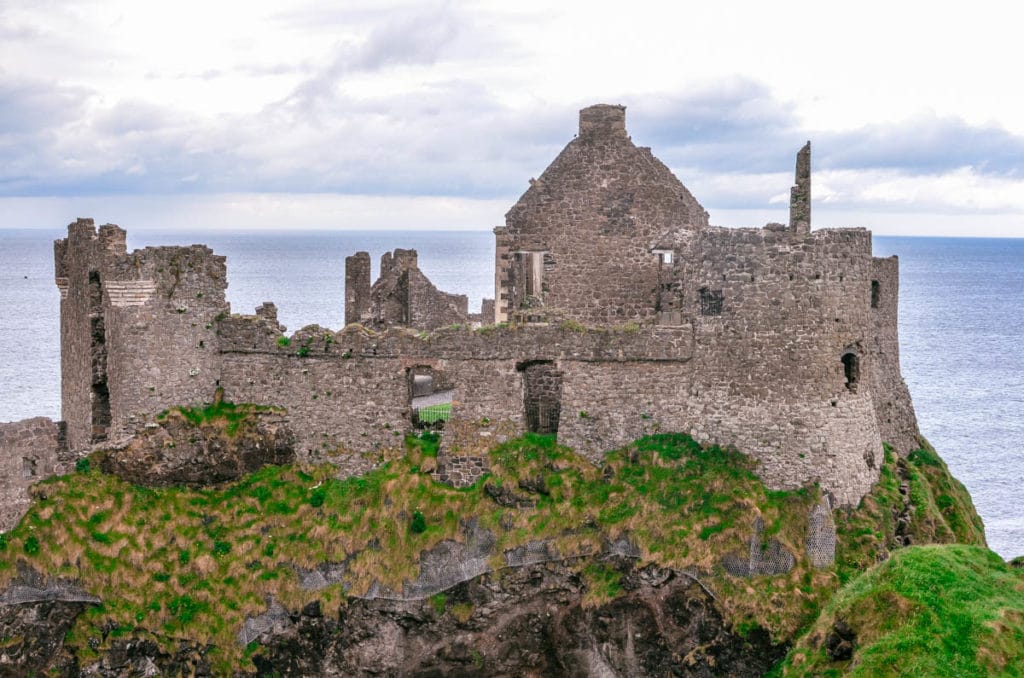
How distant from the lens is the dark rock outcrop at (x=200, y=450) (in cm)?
3006

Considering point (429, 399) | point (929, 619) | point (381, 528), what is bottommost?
point (929, 619)

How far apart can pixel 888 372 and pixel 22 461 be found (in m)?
25.5

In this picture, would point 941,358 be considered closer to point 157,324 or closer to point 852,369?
point 852,369

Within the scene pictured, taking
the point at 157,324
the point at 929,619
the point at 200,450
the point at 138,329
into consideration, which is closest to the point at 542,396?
the point at 200,450

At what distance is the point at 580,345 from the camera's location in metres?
29.7

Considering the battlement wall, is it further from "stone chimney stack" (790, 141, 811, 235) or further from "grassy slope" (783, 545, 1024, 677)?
"grassy slope" (783, 545, 1024, 677)

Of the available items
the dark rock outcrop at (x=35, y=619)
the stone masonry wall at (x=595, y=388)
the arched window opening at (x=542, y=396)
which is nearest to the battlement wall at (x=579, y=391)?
the stone masonry wall at (x=595, y=388)

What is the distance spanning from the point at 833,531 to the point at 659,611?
15.3 ft

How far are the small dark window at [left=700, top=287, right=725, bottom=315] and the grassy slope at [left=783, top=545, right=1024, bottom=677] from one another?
24.3ft

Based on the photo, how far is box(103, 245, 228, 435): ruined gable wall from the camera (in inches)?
1174

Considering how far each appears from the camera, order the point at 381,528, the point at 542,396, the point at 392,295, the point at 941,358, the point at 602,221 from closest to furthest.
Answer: the point at 381,528 < the point at 542,396 < the point at 602,221 < the point at 392,295 < the point at 941,358

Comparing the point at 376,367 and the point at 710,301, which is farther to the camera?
the point at 376,367

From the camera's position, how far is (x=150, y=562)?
2856cm

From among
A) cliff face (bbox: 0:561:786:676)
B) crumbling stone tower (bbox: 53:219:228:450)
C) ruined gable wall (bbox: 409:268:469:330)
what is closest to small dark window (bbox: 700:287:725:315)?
cliff face (bbox: 0:561:786:676)
